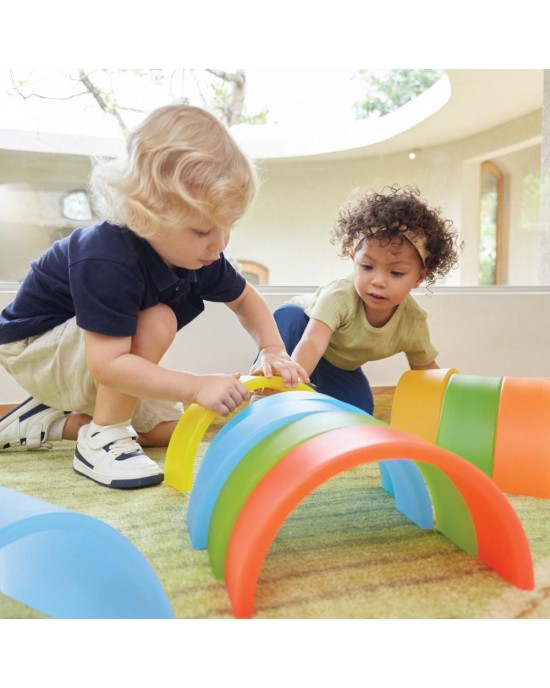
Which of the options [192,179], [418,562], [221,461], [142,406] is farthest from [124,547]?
[142,406]

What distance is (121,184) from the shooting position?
965 mm

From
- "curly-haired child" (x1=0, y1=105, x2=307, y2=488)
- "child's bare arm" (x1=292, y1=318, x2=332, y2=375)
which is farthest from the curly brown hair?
"curly-haired child" (x1=0, y1=105, x2=307, y2=488)

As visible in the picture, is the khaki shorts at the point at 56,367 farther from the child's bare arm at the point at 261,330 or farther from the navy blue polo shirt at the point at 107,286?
the child's bare arm at the point at 261,330

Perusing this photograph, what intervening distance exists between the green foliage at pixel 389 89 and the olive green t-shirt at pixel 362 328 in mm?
771

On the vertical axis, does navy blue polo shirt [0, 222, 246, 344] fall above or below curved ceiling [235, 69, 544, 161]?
below

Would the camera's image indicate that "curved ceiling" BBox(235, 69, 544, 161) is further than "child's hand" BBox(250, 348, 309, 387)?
Yes

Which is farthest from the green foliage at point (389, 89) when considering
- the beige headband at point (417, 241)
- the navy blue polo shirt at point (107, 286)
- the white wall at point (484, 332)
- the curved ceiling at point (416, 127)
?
the navy blue polo shirt at point (107, 286)

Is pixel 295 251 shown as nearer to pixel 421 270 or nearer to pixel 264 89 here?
pixel 264 89

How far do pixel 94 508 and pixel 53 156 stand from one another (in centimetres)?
122

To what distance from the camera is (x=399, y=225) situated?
1.33m

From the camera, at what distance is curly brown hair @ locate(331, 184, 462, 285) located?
133 cm

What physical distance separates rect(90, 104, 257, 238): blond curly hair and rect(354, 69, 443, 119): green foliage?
3.61 feet

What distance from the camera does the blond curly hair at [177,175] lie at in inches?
36.9

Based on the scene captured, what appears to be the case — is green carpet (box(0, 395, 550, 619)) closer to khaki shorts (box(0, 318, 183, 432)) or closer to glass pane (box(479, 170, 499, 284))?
khaki shorts (box(0, 318, 183, 432))
